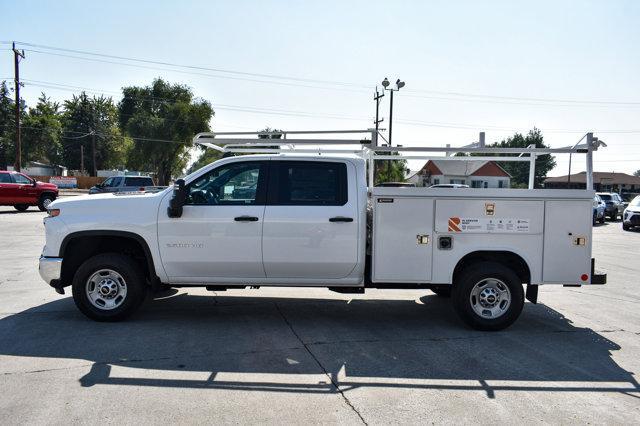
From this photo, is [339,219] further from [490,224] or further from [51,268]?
[51,268]

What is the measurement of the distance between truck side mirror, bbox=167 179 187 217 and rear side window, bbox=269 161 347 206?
1.01 meters

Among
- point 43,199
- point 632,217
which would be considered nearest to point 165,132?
point 43,199

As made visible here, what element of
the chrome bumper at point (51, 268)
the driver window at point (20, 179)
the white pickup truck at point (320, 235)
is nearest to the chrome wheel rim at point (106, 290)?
the white pickup truck at point (320, 235)

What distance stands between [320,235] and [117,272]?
2.45m

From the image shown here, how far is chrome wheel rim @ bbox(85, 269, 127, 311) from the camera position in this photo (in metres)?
6.21

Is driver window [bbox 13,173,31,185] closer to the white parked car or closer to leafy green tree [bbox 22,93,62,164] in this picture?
the white parked car

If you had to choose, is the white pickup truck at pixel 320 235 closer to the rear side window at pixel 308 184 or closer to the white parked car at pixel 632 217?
the rear side window at pixel 308 184

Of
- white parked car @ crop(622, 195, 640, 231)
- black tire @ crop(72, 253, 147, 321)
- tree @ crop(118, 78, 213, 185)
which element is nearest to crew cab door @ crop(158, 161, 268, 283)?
black tire @ crop(72, 253, 147, 321)

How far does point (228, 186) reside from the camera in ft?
20.4

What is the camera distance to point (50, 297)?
25.0 feet

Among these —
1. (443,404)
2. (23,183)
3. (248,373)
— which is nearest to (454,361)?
(443,404)

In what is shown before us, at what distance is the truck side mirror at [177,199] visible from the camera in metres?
5.98

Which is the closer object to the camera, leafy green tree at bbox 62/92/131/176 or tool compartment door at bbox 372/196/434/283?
tool compartment door at bbox 372/196/434/283

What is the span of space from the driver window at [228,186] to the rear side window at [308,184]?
0.23 meters
